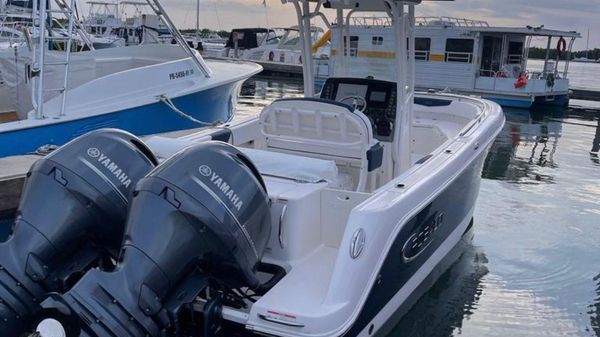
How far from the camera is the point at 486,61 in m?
19.1

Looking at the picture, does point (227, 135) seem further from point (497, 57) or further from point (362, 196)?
→ point (497, 57)

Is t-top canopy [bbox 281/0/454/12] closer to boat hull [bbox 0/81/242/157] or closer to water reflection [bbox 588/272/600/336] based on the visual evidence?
water reflection [bbox 588/272/600/336]

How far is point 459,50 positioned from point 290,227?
55.3 feet

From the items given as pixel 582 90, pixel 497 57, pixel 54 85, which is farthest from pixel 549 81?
pixel 54 85

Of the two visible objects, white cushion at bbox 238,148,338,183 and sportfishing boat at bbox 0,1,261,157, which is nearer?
white cushion at bbox 238,148,338,183

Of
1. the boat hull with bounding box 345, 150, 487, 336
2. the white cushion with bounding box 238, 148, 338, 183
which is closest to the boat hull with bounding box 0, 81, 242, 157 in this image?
the white cushion with bounding box 238, 148, 338, 183

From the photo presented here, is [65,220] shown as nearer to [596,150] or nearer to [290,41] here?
[596,150]

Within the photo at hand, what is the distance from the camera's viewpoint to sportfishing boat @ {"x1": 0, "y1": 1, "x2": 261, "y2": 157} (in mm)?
5945

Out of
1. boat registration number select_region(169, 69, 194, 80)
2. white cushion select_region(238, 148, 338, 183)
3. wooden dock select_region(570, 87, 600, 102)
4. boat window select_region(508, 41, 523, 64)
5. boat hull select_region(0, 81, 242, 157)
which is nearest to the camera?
white cushion select_region(238, 148, 338, 183)

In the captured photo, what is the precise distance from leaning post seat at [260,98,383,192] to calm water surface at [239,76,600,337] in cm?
115

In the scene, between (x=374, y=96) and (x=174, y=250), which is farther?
(x=374, y=96)

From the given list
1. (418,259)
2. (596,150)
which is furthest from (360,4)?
(596,150)

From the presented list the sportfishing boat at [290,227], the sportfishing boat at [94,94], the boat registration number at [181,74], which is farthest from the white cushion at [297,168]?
the boat registration number at [181,74]

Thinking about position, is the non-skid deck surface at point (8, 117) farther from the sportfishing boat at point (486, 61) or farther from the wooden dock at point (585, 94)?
the wooden dock at point (585, 94)
